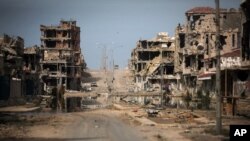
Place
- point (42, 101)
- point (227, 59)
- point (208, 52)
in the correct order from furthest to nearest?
point (42, 101) → point (208, 52) → point (227, 59)

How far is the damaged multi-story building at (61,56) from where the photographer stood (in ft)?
276

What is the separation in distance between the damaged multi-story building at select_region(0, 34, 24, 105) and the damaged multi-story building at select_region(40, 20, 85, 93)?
1114cm

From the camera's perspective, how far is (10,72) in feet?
193

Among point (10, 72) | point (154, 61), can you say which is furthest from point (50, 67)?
point (10, 72)

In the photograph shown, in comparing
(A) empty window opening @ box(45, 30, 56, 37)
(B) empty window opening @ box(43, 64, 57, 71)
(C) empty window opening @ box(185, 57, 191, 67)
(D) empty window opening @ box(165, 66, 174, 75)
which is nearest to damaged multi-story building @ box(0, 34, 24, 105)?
(B) empty window opening @ box(43, 64, 57, 71)

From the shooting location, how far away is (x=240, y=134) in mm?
11875

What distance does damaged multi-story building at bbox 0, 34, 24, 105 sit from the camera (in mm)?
55938

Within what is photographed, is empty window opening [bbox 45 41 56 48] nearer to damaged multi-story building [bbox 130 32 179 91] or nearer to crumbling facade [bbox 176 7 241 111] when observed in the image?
damaged multi-story building [bbox 130 32 179 91]

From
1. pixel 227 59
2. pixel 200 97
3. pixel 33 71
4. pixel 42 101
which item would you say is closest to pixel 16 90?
pixel 42 101

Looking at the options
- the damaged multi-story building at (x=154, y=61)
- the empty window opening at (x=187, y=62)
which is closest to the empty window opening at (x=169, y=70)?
the damaged multi-story building at (x=154, y=61)

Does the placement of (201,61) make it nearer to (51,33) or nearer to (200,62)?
(200,62)

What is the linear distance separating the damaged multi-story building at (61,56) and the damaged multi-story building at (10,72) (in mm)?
11140

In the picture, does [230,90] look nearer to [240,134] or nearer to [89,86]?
[240,134]

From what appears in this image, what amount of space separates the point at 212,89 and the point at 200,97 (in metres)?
2.25
